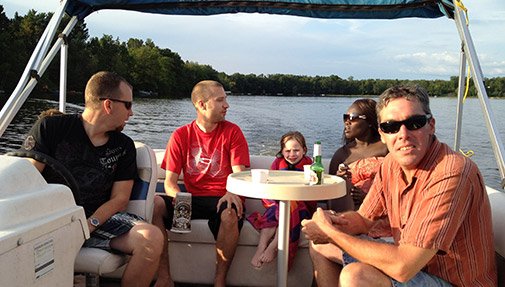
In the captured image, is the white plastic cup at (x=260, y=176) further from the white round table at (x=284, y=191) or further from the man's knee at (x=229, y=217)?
the man's knee at (x=229, y=217)

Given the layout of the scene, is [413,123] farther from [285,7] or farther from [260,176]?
[285,7]

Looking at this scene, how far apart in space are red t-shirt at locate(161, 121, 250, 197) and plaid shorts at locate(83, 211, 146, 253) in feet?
2.62

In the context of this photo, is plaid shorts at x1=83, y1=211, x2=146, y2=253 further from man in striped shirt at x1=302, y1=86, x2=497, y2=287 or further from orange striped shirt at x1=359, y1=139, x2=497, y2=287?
orange striped shirt at x1=359, y1=139, x2=497, y2=287

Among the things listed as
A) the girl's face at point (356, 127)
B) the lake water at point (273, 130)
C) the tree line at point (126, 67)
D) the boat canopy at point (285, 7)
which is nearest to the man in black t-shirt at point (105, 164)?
the boat canopy at point (285, 7)

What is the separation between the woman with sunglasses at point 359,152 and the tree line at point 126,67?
30201 millimetres

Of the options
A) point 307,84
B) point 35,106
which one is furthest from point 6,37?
point 307,84

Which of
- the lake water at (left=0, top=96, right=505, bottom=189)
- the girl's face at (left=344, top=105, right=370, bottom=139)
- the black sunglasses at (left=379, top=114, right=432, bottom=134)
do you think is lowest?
the lake water at (left=0, top=96, right=505, bottom=189)

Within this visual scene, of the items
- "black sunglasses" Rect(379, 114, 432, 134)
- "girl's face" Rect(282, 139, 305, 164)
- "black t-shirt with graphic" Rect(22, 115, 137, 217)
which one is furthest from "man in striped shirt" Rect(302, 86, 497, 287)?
"girl's face" Rect(282, 139, 305, 164)

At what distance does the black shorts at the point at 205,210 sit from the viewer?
311 centimetres

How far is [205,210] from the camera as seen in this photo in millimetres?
3297

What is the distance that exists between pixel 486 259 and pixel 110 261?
1727 millimetres

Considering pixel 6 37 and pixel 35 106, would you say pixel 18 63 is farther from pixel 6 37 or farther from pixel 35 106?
pixel 35 106

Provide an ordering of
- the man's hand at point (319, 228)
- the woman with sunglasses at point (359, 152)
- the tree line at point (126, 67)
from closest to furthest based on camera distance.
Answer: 1. the man's hand at point (319, 228)
2. the woman with sunglasses at point (359, 152)
3. the tree line at point (126, 67)

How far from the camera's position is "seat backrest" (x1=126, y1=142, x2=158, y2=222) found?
2.80 m
